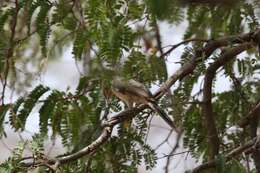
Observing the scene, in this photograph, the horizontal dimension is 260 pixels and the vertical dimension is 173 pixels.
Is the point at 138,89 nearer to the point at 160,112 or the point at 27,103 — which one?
the point at 160,112

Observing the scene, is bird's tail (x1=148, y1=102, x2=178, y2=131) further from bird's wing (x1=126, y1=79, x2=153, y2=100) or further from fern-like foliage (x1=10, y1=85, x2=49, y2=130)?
fern-like foliage (x1=10, y1=85, x2=49, y2=130)

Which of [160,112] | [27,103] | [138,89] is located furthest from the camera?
[138,89]

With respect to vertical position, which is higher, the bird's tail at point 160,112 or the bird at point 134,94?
the bird at point 134,94

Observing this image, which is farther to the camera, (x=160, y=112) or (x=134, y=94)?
(x=134, y=94)

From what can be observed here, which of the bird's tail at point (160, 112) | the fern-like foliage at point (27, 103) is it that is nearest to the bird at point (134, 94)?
the bird's tail at point (160, 112)

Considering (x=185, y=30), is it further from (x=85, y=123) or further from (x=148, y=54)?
(x=85, y=123)

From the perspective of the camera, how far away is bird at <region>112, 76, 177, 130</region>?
10.0 ft

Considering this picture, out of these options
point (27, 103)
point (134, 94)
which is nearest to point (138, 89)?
point (134, 94)

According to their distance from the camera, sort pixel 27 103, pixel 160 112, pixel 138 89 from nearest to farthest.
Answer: pixel 27 103, pixel 160 112, pixel 138 89

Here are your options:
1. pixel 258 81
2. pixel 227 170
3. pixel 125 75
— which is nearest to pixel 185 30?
pixel 258 81

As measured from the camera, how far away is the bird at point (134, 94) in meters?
3.05

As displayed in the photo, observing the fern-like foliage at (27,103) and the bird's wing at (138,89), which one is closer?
the fern-like foliage at (27,103)

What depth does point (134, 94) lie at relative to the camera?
3.29m

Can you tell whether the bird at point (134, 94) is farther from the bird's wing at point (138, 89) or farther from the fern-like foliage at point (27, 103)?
the fern-like foliage at point (27, 103)
